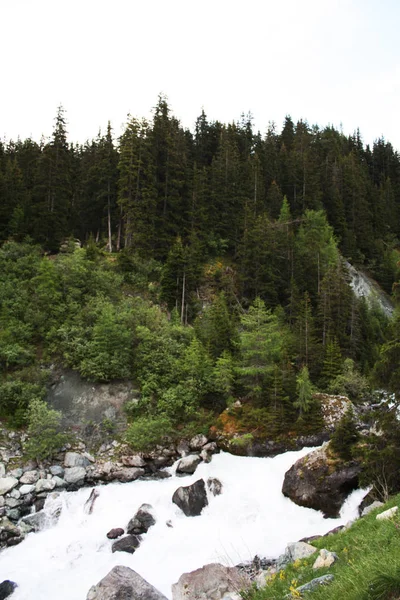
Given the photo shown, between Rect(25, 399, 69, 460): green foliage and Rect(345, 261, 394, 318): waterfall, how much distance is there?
41.3 m

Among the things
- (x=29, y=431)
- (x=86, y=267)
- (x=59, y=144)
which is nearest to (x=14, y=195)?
(x=59, y=144)

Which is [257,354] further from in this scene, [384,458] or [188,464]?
[384,458]

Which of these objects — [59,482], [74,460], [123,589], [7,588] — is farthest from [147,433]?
[123,589]

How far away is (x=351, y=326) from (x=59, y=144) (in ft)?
134

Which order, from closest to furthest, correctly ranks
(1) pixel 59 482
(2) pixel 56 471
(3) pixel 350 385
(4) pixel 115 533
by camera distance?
1. (4) pixel 115 533
2. (1) pixel 59 482
3. (2) pixel 56 471
4. (3) pixel 350 385

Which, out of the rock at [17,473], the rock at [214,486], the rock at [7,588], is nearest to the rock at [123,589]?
the rock at [7,588]

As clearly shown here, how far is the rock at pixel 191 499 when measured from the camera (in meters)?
18.9

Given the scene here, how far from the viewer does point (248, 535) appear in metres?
17.2

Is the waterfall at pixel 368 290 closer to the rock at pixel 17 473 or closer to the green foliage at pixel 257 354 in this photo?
the green foliage at pixel 257 354

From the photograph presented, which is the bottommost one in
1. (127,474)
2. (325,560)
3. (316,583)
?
(127,474)

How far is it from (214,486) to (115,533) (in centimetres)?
550

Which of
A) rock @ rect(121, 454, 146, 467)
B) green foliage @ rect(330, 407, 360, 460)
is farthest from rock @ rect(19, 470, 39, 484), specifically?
green foliage @ rect(330, 407, 360, 460)

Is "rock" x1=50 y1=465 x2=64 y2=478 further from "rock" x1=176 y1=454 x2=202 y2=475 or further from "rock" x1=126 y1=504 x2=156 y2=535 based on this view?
"rock" x1=176 y1=454 x2=202 y2=475

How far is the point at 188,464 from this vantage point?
22.0 m
